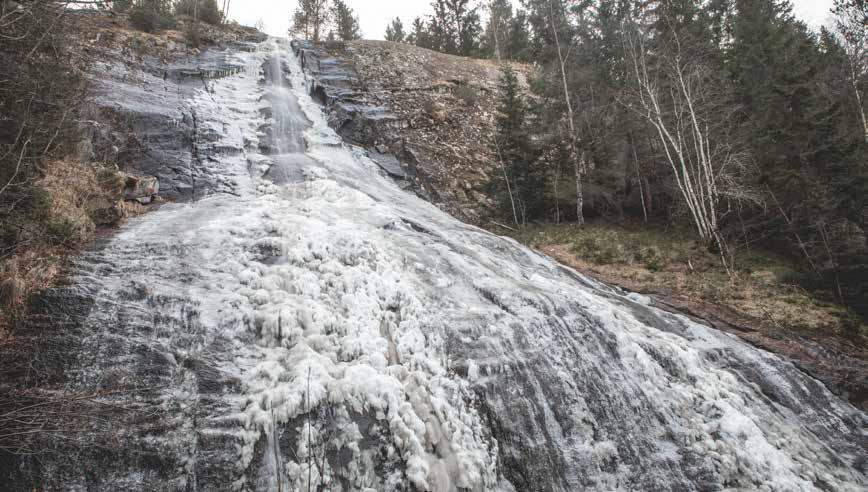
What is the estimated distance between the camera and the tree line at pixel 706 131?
13.4 metres

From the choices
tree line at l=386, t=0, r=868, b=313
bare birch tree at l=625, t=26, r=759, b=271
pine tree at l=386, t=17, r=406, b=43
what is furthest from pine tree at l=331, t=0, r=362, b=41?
bare birch tree at l=625, t=26, r=759, b=271

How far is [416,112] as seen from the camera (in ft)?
67.6

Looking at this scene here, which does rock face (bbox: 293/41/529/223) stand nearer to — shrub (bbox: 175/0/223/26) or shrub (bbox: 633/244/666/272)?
shrub (bbox: 175/0/223/26)

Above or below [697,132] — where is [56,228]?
below

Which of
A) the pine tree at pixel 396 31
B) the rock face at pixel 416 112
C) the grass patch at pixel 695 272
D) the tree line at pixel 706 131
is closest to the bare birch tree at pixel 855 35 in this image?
the tree line at pixel 706 131

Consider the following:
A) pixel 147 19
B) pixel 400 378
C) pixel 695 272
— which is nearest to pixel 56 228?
pixel 400 378

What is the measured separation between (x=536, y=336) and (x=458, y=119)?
17239 mm

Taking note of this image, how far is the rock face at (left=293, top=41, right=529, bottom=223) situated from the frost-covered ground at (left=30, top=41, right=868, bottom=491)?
9036 mm

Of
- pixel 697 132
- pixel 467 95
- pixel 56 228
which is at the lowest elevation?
pixel 56 228

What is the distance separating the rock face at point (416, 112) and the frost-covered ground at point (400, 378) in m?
9.04

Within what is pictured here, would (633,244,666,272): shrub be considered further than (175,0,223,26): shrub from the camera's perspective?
No

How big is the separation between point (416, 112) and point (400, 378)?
1763 centimetres

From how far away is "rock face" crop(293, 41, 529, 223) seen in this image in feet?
55.9

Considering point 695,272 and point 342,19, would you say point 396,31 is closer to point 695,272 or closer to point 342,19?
point 342,19
